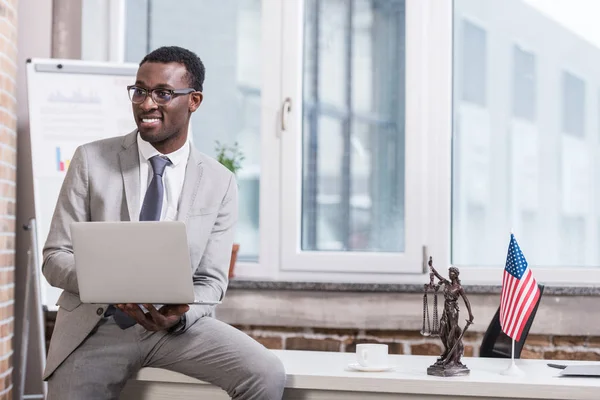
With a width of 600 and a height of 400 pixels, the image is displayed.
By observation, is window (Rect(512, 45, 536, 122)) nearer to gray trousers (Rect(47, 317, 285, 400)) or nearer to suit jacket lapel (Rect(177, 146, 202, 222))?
suit jacket lapel (Rect(177, 146, 202, 222))

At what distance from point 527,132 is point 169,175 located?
1.71 m

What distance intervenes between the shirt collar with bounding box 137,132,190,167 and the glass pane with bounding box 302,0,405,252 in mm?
1184

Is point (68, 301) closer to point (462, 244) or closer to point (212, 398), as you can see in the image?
point (212, 398)

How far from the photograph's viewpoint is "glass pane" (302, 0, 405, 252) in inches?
139

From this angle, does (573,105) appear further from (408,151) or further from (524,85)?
(408,151)

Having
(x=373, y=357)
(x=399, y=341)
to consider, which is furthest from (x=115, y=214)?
(x=399, y=341)

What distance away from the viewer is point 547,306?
10.5 ft

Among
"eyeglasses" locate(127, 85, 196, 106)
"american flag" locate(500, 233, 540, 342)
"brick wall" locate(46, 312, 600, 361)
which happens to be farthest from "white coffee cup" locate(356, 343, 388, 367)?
"brick wall" locate(46, 312, 600, 361)

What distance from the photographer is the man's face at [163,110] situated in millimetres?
2340

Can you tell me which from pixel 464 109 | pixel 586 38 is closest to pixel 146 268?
pixel 464 109

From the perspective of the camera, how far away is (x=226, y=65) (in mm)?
3652

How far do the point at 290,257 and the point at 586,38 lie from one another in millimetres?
1519

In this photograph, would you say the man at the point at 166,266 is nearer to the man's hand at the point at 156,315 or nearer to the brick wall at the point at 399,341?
the man's hand at the point at 156,315

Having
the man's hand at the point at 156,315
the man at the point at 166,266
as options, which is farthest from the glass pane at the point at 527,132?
the man's hand at the point at 156,315
